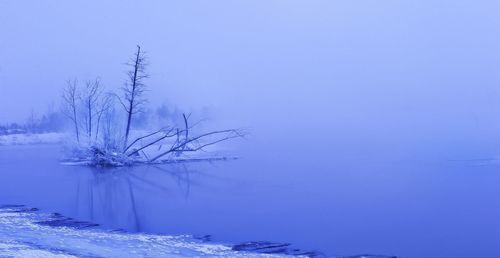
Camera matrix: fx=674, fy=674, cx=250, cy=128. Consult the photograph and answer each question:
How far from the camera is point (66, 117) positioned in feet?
135

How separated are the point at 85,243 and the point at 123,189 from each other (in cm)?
1022

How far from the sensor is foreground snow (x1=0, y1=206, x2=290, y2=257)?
11.0 metres

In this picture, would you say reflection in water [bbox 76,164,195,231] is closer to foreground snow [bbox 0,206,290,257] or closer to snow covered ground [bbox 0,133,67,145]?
foreground snow [bbox 0,206,290,257]

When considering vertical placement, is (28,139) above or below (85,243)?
above

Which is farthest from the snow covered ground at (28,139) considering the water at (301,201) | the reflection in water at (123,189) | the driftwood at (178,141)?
the reflection in water at (123,189)

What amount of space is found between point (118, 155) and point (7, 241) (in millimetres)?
20004

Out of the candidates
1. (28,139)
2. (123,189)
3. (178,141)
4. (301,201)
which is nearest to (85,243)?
(301,201)

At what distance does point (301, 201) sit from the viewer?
18.3 metres

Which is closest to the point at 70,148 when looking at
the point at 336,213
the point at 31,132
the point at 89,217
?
the point at 89,217

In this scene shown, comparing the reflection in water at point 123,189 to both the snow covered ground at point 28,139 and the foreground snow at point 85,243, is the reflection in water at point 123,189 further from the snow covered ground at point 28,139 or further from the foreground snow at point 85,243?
the snow covered ground at point 28,139

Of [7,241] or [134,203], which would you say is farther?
[134,203]

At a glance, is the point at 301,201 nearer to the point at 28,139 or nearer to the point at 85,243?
the point at 85,243

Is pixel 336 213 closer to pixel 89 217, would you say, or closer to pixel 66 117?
pixel 89 217

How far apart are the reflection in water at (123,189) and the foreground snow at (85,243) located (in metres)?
1.22
